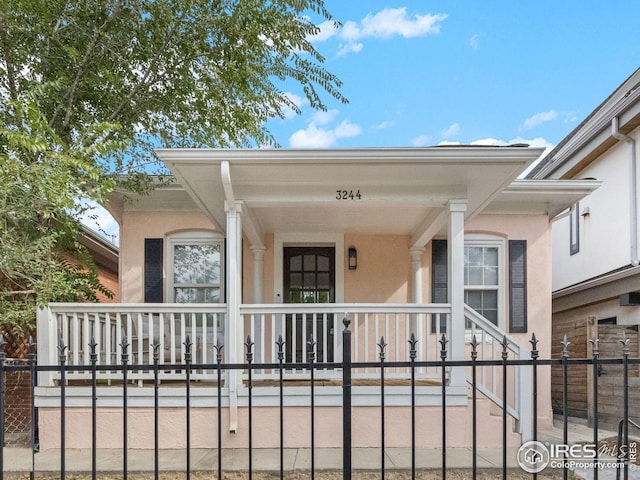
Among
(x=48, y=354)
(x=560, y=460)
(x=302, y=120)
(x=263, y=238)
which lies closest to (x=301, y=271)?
(x=263, y=238)

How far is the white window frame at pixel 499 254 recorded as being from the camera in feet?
24.6

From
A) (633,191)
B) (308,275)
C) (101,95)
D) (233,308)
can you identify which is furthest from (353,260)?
(633,191)

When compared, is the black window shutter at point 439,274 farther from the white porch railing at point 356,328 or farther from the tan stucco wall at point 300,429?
the tan stucco wall at point 300,429

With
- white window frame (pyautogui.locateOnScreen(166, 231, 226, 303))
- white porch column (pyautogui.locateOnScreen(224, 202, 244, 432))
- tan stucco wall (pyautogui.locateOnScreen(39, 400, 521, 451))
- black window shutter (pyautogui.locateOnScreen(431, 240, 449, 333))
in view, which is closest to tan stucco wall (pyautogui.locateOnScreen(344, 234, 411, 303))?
black window shutter (pyautogui.locateOnScreen(431, 240, 449, 333))

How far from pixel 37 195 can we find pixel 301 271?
3.92 metres

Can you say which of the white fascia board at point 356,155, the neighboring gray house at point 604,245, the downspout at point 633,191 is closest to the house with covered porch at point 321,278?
the white fascia board at point 356,155

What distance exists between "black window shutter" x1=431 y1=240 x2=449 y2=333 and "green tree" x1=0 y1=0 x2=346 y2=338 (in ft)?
11.4

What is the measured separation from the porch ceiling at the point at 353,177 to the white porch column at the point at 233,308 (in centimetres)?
25

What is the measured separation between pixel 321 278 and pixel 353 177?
9.76 ft

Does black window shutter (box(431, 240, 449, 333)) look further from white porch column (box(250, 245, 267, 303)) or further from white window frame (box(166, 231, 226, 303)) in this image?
white window frame (box(166, 231, 226, 303))

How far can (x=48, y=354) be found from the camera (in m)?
5.35

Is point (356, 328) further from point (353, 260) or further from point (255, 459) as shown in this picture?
point (353, 260)

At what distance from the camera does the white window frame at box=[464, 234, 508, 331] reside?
Result: 295 inches

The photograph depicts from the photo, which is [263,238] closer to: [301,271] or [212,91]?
[301,271]
